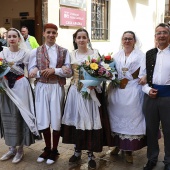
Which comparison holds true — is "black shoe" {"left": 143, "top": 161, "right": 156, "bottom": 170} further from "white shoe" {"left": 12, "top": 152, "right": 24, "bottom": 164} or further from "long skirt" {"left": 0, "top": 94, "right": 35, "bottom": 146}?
"white shoe" {"left": 12, "top": 152, "right": 24, "bottom": 164}

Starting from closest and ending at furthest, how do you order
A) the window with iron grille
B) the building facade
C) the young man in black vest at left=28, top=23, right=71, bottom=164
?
1. the young man in black vest at left=28, top=23, right=71, bottom=164
2. the building facade
3. the window with iron grille

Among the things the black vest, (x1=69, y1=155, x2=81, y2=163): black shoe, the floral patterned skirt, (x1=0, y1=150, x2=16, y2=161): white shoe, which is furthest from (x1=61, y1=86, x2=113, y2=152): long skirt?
(x1=0, y1=150, x2=16, y2=161): white shoe

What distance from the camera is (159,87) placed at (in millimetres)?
3213

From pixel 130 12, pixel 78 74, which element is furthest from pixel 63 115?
pixel 130 12

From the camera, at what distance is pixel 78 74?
3.54m

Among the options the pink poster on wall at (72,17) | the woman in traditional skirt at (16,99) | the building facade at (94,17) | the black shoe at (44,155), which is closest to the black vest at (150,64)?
the woman in traditional skirt at (16,99)

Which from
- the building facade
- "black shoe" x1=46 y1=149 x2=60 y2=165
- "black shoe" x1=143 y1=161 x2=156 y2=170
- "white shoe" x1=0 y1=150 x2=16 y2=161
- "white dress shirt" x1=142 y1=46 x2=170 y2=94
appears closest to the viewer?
"white dress shirt" x1=142 y1=46 x2=170 y2=94

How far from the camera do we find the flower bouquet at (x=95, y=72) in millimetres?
3243

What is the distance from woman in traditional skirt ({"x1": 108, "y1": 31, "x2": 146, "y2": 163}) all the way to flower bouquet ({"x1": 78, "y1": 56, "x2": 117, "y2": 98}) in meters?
0.23

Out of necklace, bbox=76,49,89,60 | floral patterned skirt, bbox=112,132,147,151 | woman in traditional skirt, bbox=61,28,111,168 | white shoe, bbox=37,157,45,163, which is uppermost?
necklace, bbox=76,49,89,60

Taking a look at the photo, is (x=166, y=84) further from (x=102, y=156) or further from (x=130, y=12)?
(x=130, y=12)

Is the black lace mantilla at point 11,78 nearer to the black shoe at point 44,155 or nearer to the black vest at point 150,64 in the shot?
the black shoe at point 44,155

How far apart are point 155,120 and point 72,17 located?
596 cm

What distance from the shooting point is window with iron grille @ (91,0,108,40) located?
10.1m
